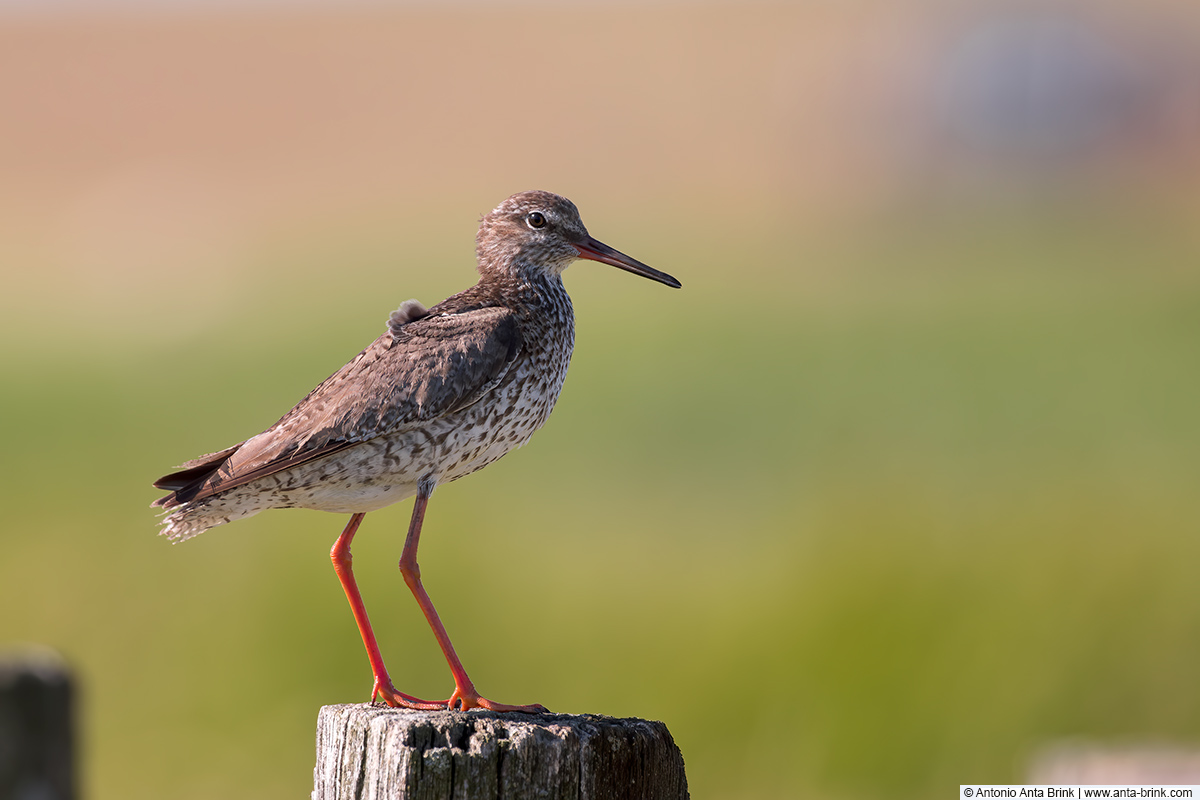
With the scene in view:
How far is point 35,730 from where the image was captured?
5.21 m

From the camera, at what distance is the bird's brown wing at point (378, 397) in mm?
4621

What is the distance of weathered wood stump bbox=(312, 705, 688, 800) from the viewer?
11.5 ft

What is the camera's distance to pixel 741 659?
1052cm

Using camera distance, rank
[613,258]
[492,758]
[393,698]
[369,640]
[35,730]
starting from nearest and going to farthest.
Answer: [492,758] < [393,698] < [369,640] < [35,730] < [613,258]

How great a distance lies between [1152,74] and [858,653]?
6061 cm

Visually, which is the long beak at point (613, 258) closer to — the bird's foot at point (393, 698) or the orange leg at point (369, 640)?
the orange leg at point (369, 640)

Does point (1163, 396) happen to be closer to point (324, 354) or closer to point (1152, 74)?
point (324, 354)

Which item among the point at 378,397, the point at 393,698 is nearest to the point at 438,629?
the point at 393,698

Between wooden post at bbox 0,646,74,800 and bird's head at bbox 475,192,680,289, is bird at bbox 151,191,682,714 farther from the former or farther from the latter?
wooden post at bbox 0,646,74,800

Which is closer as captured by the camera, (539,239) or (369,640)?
(369,640)

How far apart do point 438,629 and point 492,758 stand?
1214 millimetres

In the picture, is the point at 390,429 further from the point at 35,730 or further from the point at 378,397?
the point at 35,730

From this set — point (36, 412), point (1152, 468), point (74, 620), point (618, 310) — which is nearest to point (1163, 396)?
point (1152, 468)

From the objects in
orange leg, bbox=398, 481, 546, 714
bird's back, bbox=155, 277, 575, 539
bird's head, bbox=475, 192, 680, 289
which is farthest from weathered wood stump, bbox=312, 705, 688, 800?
bird's head, bbox=475, 192, 680, 289
